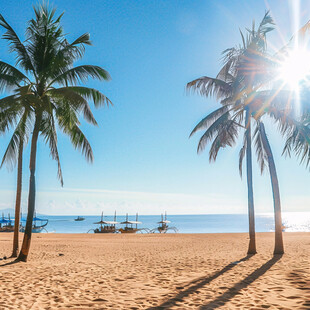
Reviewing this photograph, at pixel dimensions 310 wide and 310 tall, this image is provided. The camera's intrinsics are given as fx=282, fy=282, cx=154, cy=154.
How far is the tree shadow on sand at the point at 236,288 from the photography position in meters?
5.82

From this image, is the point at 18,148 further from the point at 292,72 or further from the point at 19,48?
the point at 292,72

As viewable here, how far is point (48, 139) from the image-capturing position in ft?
42.9

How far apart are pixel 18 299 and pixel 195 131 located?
11.3 m

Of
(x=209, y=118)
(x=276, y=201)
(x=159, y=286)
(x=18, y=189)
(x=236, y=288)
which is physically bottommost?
(x=159, y=286)

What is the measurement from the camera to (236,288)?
7.14 m

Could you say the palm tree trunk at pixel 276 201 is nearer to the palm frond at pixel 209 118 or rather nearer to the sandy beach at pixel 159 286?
the sandy beach at pixel 159 286

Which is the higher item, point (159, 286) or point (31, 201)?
point (31, 201)

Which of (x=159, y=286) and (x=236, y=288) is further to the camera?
(x=159, y=286)

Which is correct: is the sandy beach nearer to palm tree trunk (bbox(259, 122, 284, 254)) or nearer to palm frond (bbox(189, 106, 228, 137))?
palm tree trunk (bbox(259, 122, 284, 254))

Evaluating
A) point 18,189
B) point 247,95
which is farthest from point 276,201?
point 18,189

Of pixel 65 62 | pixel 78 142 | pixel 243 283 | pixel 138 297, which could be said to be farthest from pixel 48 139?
pixel 243 283

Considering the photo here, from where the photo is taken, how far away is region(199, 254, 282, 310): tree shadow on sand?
19.1 feet

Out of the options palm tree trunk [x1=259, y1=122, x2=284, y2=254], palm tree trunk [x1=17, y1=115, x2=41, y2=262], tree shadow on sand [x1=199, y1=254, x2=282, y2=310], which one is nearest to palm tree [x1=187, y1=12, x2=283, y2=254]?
palm tree trunk [x1=259, y1=122, x2=284, y2=254]

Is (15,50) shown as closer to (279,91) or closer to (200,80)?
(200,80)
